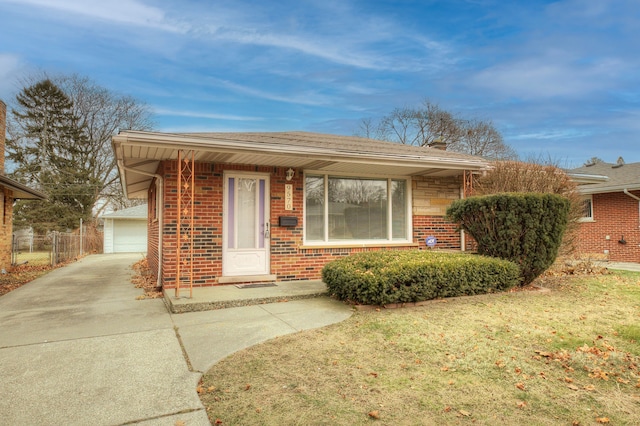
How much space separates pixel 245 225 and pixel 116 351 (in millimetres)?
3756

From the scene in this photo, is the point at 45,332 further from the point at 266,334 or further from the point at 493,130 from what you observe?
the point at 493,130

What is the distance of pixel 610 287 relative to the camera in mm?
7094

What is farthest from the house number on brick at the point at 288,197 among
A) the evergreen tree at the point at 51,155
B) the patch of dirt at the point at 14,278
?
the evergreen tree at the point at 51,155

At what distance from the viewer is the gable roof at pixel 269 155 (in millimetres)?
5746

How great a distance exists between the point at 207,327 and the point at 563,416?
374cm

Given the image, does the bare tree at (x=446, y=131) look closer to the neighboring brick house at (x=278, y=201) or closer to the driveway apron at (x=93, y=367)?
the neighboring brick house at (x=278, y=201)

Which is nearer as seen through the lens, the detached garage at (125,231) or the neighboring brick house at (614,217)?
the neighboring brick house at (614,217)

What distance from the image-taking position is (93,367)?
3.44 meters

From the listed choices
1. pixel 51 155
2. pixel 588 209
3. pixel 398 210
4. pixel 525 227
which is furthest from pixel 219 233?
pixel 51 155

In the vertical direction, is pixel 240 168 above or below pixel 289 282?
above

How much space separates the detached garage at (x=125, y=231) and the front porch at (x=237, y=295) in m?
19.9

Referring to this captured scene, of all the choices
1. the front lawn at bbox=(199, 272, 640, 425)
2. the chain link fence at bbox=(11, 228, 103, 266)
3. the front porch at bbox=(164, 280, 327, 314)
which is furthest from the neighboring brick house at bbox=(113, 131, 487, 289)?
the chain link fence at bbox=(11, 228, 103, 266)

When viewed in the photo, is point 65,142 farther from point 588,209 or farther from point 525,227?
point 588,209

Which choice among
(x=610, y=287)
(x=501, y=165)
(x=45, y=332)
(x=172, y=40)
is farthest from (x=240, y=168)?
(x=610, y=287)
